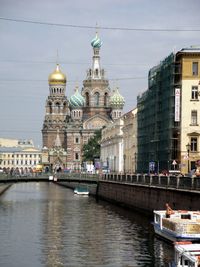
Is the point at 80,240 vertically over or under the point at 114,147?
under

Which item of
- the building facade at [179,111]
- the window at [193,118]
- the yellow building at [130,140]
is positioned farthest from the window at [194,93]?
the yellow building at [130,140]

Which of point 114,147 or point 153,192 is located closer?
point 153,192

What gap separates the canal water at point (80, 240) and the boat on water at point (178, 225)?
27.3 inches

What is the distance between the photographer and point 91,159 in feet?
637

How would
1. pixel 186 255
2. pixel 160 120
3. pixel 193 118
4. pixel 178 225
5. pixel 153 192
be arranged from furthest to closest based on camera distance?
pixel 160 120 < pixel 193 118 < pixel 153 192 < pixel 178 225 < pixel 186 255

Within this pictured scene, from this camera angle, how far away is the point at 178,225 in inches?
1688

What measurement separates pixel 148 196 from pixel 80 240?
64.8 feet

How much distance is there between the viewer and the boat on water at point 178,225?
41750 mm

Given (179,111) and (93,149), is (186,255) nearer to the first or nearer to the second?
(179,111)

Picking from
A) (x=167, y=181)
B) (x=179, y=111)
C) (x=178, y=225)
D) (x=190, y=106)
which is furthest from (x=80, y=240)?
(x=190, y=106)

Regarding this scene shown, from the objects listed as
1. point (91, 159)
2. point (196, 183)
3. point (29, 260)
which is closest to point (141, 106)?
point (196, 183)

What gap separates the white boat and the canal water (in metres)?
0.69

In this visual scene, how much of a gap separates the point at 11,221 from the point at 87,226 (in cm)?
772

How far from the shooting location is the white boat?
137ft
